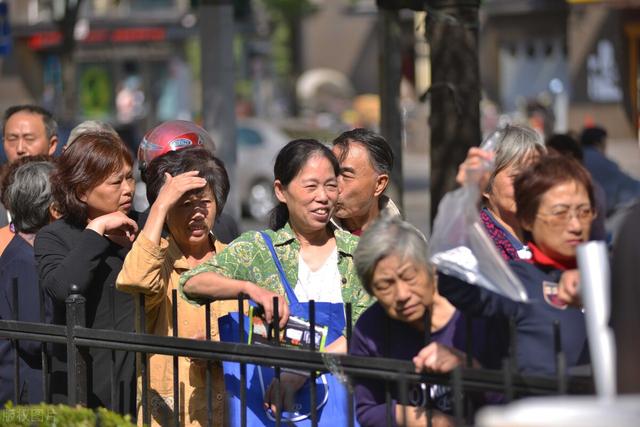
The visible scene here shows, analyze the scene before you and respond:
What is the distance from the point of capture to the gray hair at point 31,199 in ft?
17.2

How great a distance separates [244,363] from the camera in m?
3.97

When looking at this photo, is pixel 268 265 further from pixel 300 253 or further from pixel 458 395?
pixel 458 395

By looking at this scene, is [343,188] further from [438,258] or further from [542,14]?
[542,14]

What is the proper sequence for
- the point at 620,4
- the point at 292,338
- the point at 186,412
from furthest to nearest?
1. the point at 620,4
2. the point at 186,412
3. the point at 292,338

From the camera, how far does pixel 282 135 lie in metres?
21.4

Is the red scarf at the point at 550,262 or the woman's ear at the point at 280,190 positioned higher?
the woman's ear at the point at 280,190

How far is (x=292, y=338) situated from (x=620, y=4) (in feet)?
85.2

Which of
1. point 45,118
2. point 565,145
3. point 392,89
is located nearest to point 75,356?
point 45,118

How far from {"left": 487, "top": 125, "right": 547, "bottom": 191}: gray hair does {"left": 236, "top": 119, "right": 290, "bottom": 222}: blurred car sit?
15868 mm

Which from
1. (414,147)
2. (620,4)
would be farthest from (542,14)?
(620,4)

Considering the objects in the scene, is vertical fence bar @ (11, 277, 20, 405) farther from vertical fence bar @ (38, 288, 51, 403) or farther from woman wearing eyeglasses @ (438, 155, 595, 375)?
woman wearing eyeglasses @ (438, 155, 595, 375)

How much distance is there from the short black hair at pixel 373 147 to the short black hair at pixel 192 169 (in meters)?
0.59

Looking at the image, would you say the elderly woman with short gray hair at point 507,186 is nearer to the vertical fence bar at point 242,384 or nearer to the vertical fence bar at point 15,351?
the vertical fence bar at point 242,384

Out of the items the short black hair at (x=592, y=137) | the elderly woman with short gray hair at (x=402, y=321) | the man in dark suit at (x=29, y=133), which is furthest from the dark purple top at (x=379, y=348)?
the short black hair at (x=592, y=137)
